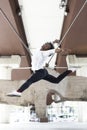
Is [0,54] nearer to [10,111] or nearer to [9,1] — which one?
[10,111]

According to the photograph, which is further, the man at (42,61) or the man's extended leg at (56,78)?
the man's extended leg at (56,78)

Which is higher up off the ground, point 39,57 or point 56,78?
point 39,57

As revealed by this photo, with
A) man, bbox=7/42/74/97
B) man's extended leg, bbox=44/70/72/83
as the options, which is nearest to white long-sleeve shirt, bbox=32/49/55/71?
man, bbox=7/42/74/97

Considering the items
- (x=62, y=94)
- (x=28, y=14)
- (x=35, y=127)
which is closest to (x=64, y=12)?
(x=28, y=14)

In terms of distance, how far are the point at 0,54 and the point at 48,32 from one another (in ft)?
6.30

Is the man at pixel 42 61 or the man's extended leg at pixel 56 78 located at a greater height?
the man at pixel 42 61

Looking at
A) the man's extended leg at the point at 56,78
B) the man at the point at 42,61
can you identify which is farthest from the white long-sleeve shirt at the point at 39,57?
the man's extended leg at the point at 56,78

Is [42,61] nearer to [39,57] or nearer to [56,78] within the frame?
[39,57]

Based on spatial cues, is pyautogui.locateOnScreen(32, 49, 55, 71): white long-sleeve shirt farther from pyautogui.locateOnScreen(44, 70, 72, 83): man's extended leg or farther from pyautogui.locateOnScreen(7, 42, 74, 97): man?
pyautogui.locateOnScreen(44, 70, 72, 83): man's extended leg

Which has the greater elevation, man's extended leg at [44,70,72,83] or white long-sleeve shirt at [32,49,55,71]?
white long-sleeve shirt at [32,49,55,71]

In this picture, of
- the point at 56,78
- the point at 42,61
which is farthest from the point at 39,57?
the point at 56,78

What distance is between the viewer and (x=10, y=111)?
971 cm

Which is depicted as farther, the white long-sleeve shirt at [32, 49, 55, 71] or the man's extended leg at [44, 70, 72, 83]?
the man's extended leg at [44, 70, 72, 83]

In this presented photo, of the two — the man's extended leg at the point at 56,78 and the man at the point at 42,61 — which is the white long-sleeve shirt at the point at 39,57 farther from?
the man's extended leg at the point at 56,78
